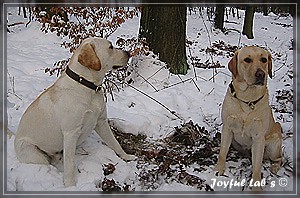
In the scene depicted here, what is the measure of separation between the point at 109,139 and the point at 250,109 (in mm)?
1407

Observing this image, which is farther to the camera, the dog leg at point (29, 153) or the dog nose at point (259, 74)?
the dog leg at point (29, 153)

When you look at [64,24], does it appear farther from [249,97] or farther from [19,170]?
[249,97]

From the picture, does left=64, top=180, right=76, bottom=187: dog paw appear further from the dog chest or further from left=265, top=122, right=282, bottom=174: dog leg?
left=265, top=122, right=282, bottom=174: dog leg

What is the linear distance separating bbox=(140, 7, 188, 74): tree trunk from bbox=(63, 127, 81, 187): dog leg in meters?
2.77

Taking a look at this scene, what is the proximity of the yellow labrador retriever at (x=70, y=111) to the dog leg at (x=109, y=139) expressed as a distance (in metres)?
0.09

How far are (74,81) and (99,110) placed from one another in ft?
1.15

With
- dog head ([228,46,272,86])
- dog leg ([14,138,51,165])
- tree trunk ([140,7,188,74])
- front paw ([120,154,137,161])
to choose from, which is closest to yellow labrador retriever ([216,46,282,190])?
dog head ([228,46,272,86])

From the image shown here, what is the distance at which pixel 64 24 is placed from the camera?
593 centimetres

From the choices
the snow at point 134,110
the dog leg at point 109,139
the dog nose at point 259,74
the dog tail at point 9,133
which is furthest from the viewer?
the dog tail at point 9,133

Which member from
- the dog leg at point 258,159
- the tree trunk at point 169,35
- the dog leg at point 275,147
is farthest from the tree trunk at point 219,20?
the dog leg at point 258,159

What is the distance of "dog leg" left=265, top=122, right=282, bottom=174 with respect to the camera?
3457mm

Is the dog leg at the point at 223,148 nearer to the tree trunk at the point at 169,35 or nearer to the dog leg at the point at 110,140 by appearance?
the dog leg at the point at 110,140

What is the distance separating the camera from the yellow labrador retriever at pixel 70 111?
326cm

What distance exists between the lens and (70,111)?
3.26 meters
